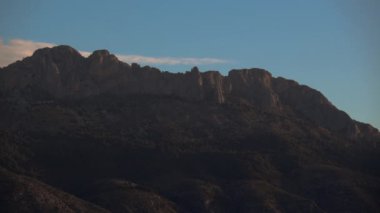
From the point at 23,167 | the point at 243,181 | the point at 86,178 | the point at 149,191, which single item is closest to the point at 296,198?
the point at 243,181

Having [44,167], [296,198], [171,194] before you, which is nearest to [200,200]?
[171,194]

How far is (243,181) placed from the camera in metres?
198

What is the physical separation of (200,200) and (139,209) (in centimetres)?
1521

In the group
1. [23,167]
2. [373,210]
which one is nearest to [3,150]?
[23,167]

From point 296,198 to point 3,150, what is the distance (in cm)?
5682

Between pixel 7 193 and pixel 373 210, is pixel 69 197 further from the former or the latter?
pixel 373 210

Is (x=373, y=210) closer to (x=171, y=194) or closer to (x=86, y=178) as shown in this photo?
(x=171, y=194)

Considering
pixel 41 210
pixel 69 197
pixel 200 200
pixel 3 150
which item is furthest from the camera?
pixel 3 150

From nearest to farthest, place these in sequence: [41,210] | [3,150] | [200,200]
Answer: [41,210]
[200,200]
[3,150]

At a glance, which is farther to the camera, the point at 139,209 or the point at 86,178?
the point at 86,178

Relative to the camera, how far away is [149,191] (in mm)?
185125

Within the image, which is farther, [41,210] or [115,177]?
[115,177]

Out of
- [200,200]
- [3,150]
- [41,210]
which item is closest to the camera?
[41,210]

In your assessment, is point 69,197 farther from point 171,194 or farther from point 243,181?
point 243,181
